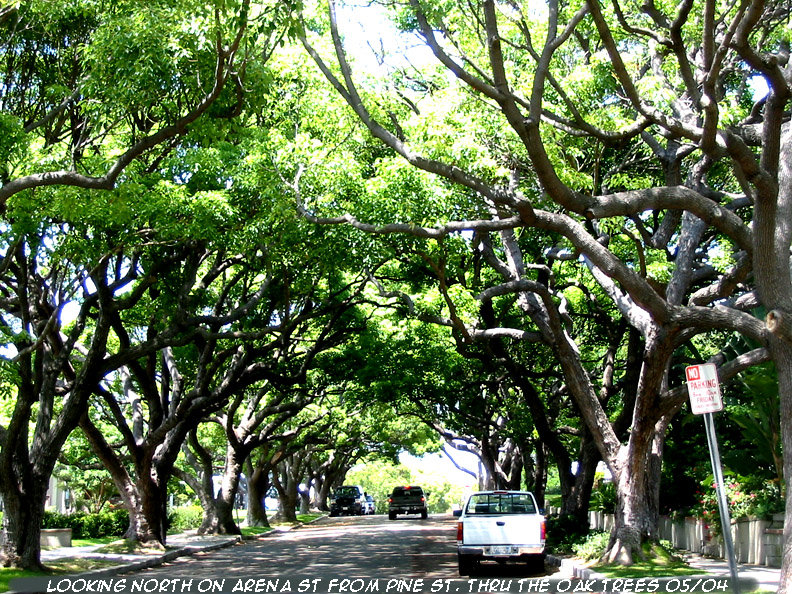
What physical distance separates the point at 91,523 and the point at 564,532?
1732 centimetres

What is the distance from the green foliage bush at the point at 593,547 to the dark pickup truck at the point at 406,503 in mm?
35512

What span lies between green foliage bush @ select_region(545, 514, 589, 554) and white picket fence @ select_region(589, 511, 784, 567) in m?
2.30

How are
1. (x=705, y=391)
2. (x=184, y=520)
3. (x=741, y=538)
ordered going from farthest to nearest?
1. (x=184, y=520)
2. (x=741, y=538)
3. (x=705, y=391)

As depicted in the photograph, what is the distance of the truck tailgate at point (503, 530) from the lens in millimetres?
16656

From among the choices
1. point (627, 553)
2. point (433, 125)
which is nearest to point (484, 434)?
point (627, 553)

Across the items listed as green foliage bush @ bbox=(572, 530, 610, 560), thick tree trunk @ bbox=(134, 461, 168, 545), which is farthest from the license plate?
thick tree trunk @ bbox=(134, 461, 168, 545)

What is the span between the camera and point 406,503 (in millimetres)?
53531

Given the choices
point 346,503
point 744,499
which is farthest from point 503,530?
point 346,503

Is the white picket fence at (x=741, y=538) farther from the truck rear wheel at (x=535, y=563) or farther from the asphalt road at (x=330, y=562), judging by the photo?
the asphalt road at (x=330, y=562)

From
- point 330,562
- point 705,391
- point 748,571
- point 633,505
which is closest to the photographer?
point 705,391

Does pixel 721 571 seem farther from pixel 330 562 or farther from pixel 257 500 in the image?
pixel 257 500

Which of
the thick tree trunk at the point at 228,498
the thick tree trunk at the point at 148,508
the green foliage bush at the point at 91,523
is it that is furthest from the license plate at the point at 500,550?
the green foliage bush at the point at 91,523

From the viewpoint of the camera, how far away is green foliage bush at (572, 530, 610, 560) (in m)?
17.4

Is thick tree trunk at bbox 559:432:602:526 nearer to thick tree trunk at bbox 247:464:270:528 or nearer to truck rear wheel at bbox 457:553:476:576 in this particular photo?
truck rear wheel at bbox 457:553:476:576
